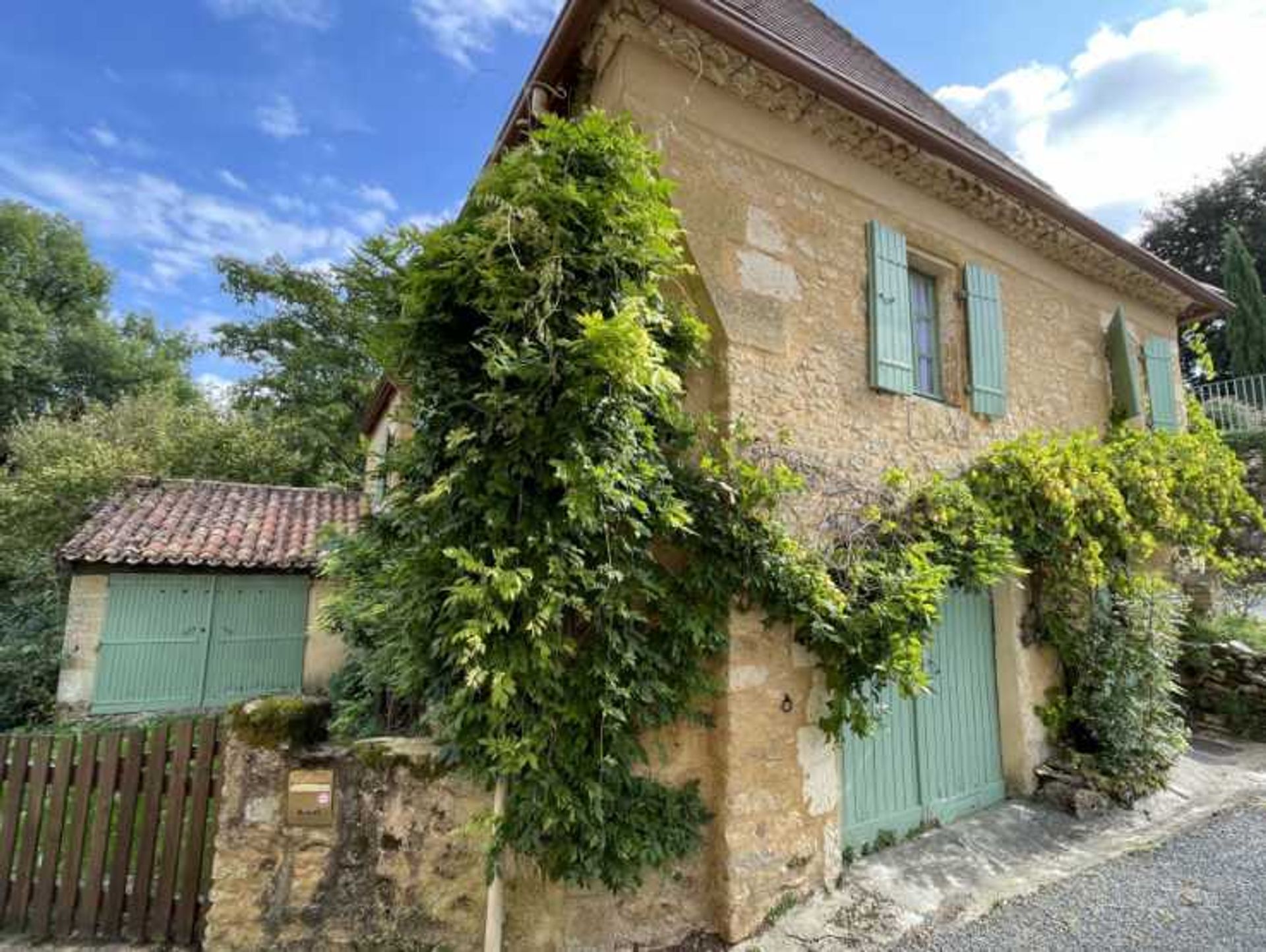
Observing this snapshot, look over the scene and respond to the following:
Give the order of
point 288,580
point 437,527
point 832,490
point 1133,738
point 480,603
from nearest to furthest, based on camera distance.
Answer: point 480,603 < point 437,527 < point 832,490 < point 1133,738 < point 288,580

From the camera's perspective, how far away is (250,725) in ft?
10.00

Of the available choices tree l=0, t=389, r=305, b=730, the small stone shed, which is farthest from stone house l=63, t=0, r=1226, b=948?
tree l=0, t=389, r=305, b=730

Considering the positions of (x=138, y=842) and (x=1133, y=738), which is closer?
(x=138, y=842)

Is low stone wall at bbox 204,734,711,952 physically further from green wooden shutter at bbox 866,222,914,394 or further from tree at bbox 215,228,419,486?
tree at bbox 215,228,419,486

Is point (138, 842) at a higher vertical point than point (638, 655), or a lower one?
lower

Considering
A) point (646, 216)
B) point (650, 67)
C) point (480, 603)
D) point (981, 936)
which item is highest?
point (650, 67)

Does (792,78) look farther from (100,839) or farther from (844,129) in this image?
(100,839)

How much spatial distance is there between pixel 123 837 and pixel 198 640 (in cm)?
670

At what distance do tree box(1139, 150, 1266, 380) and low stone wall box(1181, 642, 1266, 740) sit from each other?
18.8 meters

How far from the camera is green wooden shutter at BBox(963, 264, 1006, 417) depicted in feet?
17.7

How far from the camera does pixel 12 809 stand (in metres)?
3.41

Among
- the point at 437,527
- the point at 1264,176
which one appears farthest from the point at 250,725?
the point at 1264,176

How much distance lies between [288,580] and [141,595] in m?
1.88

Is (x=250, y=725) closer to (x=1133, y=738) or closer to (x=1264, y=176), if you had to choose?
(x=1133, y=738)
